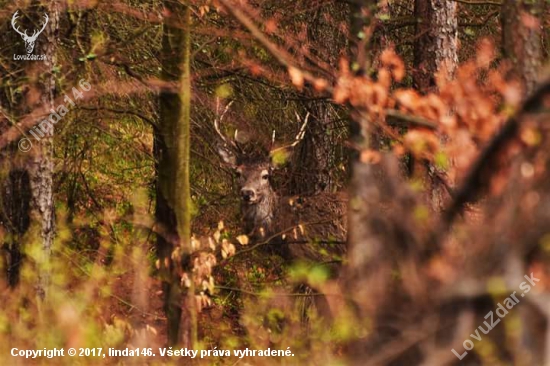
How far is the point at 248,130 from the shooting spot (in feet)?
33.4

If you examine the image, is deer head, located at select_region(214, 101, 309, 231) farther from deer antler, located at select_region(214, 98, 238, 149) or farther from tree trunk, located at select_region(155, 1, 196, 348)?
tree trunk, located at select_region(155, 1, 196, 348)

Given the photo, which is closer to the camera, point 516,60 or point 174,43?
point 516,60

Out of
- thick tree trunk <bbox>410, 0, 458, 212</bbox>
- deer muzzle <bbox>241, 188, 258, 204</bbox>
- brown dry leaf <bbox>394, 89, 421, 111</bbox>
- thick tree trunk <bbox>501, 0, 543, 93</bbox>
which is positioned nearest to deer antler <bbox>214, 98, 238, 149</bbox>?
deer muzzle <bbox>241, 188, 258, 204</bbox>

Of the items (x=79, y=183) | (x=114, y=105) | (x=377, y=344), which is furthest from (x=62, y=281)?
(x=377, y=344)

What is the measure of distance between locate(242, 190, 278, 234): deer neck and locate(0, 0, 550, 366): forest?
0.02 meters

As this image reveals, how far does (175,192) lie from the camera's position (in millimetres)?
6340

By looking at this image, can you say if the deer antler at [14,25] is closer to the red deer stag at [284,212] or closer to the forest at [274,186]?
the forest at [274,186]

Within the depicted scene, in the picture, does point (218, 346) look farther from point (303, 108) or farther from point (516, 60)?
point (516, 60)

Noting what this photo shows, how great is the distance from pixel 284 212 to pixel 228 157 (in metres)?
1.15

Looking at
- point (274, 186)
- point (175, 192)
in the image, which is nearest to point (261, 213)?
point (274, 186)

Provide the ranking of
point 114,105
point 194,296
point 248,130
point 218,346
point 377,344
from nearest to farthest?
1. point 377,344
2. point 194,296
3. point 218,346
4. point 114,105
5. point 248,130

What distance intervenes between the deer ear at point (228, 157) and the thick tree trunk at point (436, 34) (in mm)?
2422

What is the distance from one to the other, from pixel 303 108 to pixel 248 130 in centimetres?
80

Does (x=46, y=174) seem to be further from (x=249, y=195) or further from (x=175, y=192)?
(x=249, y=195)
